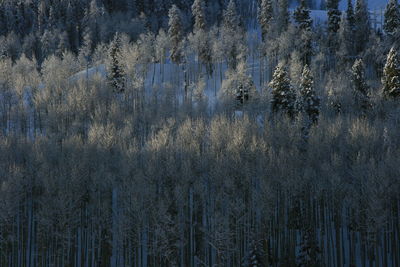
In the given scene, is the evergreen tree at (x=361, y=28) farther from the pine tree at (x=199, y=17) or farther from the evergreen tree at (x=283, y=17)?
the pine tree at (x=199, y=17)

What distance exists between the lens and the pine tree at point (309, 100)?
5494cm

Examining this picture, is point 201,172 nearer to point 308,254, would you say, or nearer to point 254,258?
point 254,258

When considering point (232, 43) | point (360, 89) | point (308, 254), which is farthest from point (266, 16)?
point (308, 254)

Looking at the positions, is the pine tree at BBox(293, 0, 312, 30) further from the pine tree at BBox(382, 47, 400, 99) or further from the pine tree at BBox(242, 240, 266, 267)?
the pine tree at BBox(242, 240, 266, 267)

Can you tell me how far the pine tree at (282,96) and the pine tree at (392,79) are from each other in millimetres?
12270

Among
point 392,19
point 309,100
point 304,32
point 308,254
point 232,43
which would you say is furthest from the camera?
point 232,43

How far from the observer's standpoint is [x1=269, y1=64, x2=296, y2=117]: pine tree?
186 feet

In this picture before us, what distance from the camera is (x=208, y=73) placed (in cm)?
7806

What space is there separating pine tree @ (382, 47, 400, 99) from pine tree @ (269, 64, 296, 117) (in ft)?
40.3

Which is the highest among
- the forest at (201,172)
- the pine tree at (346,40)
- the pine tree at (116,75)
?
the pine tree at (346,40)

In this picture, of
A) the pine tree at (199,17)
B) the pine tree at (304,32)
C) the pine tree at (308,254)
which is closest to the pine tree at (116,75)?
the pine tree at (199,17)

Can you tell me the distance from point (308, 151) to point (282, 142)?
3788 millimetres

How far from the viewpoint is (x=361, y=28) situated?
7744cm

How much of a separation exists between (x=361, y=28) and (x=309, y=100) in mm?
31208
